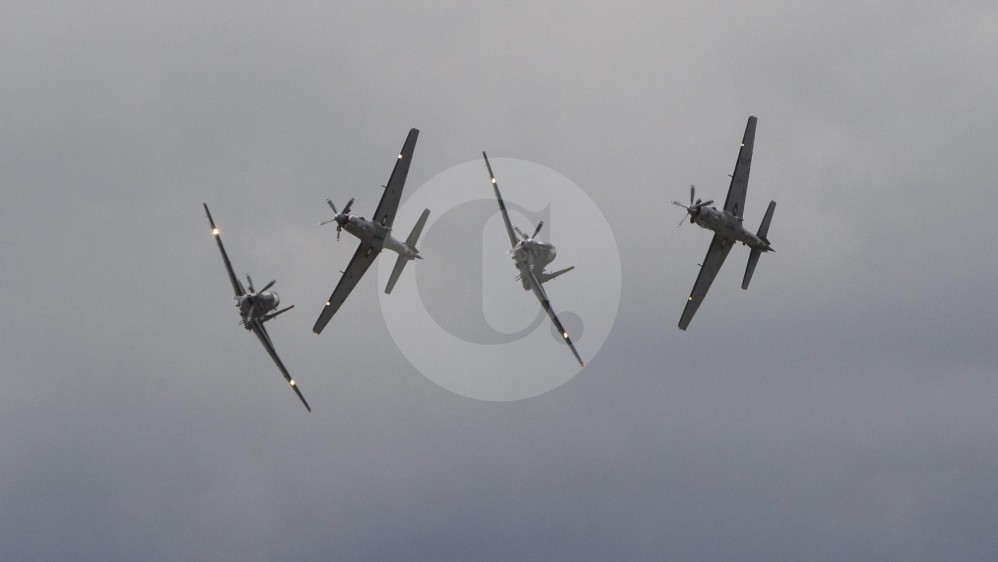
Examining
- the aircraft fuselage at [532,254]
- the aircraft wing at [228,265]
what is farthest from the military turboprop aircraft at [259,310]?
the aircraft fuselage at [532,254]

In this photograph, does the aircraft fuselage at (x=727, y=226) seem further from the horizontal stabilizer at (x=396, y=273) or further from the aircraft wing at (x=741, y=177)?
the horizontal stabilizer at (x=396, y=273)

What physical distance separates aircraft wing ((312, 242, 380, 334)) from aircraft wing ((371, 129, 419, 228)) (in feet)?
12.6

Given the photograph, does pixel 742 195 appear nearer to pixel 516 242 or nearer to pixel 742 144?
pixel 742 144

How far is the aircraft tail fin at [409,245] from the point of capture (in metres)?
196

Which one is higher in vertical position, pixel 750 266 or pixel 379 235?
pixel 379 235

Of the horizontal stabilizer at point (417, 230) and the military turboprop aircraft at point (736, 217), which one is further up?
the horizontal stabilizer at point (417, 230)

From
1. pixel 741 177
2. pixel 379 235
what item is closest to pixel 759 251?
pixel 741 177

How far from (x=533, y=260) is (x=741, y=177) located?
80.4ft

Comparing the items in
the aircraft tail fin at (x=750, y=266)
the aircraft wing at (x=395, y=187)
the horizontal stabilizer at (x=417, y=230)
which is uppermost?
the aircraft wing at (x=395, y=187)

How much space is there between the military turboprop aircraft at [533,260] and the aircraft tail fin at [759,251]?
18.2 metres

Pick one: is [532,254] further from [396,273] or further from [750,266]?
[750,266]

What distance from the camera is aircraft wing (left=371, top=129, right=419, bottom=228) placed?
194000 millimetres

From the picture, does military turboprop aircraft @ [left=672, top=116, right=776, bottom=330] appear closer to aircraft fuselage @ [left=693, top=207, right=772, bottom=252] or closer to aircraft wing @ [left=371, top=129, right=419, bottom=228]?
aircraft fuselage @ [left=693, top=207, right=772, bottom=252]

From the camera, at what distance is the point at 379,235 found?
193125mm
